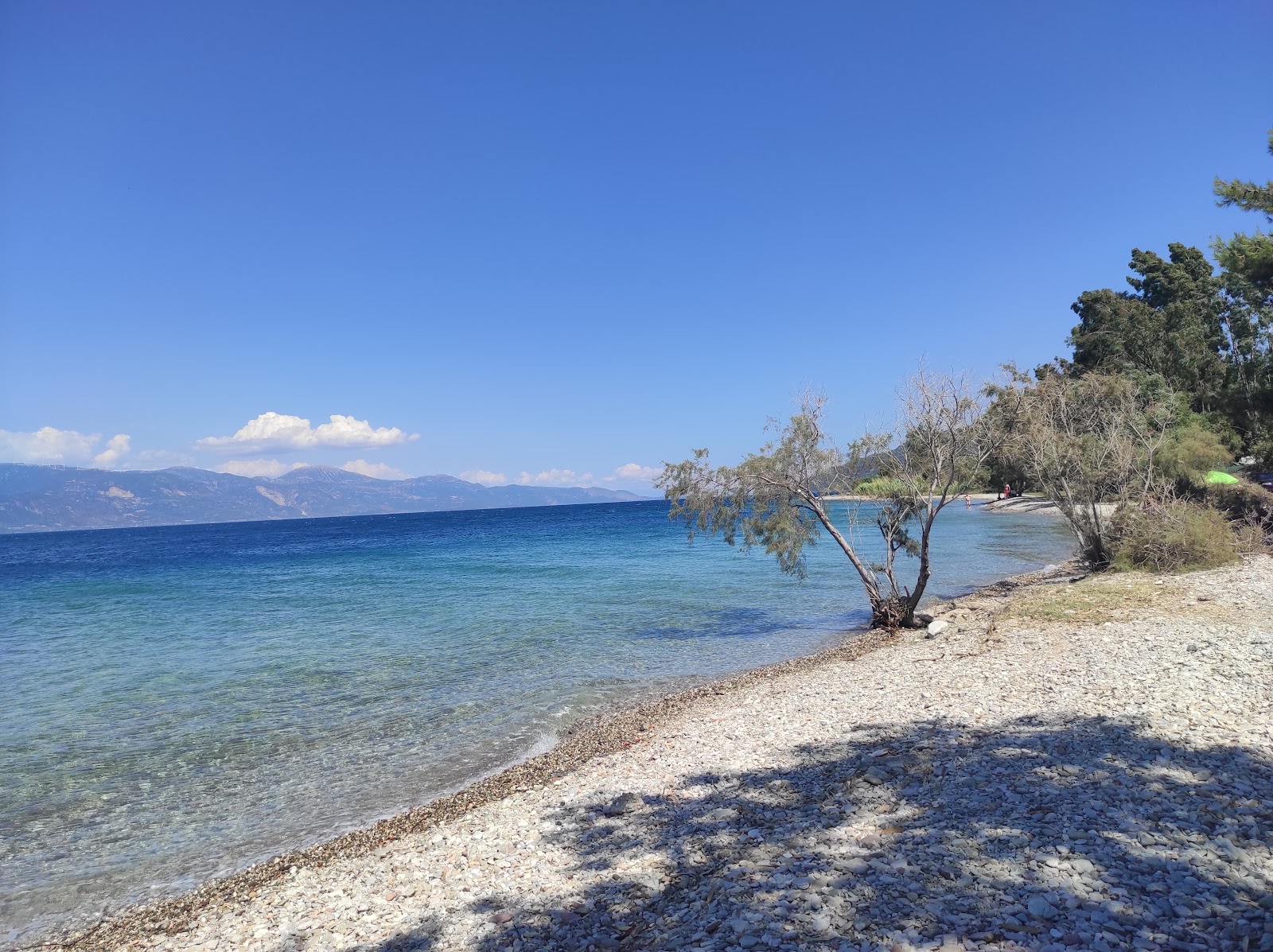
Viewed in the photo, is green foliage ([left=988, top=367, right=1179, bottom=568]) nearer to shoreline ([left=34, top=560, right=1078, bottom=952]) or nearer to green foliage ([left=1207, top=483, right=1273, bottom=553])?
green foliage ([left=1207, top=483, right=1273, bottom=553])

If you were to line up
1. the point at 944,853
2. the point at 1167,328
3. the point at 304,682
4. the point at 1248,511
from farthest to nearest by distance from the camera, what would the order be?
Result: the point at 1167,328, the point at 1248,511, the point at 304,682, the point at 944,853

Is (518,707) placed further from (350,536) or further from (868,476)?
(350,536)

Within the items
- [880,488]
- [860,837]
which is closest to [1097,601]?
[880,488]

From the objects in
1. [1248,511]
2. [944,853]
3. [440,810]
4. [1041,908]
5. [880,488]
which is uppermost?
[880,488]

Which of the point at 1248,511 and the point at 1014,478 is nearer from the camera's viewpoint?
the point at 1248,511

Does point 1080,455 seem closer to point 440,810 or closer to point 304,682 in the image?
point 440,810

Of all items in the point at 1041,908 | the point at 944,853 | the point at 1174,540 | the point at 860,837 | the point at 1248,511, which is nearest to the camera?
the point at 1041,908

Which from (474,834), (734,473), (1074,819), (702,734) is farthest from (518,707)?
(1074,819)

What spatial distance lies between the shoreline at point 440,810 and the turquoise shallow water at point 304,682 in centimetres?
40

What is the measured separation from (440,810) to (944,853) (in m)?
6.15

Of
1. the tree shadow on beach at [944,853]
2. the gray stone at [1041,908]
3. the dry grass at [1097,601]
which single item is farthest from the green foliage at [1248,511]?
the gray stone at [1041,908]

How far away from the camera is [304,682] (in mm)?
15289

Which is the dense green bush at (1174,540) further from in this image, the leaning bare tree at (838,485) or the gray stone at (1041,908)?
the gray stone at (1041,908)

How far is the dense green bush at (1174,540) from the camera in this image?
18141 millimetres
